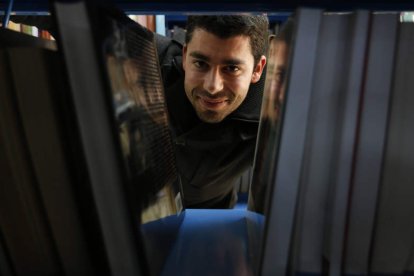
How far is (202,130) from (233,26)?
1.60 feet

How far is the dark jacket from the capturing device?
60.5 inches

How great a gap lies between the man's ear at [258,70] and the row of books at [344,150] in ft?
3.61

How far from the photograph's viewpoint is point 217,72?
4.36ft

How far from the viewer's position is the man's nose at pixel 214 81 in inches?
52.4

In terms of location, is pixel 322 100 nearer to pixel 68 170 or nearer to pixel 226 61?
pixel 68 170

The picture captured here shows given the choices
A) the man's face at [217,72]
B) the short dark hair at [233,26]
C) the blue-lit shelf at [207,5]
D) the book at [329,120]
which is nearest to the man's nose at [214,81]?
the man's face at [217,72]

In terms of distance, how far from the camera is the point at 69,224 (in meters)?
0.45

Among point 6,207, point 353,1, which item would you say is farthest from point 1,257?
point 353,1

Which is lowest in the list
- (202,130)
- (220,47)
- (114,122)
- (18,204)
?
(202,130)

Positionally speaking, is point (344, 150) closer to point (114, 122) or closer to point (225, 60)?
point (114, 122)

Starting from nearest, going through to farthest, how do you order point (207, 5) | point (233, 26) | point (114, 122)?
point (114, 122) → point (207, 5) → point (233, 26)

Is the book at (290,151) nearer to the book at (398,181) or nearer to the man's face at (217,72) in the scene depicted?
the book at (398,181)

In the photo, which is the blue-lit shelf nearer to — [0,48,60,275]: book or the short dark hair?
[0,48,60,275]: book

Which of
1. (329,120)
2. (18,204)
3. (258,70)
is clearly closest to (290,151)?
(329,120)
